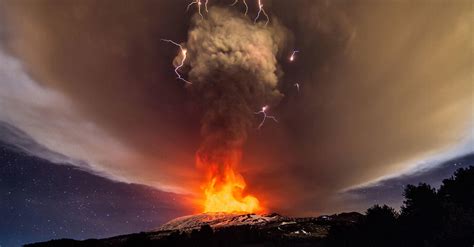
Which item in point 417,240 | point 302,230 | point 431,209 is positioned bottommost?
point 417,240

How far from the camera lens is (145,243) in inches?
3937

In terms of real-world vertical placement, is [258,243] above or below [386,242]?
above

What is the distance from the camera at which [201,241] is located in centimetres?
11612

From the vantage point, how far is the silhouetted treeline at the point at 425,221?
71.8m

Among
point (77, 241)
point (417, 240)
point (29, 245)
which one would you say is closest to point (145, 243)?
point (417, 240)

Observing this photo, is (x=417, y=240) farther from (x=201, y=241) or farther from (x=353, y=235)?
(x=201, y=241)

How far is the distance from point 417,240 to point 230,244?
7004cm

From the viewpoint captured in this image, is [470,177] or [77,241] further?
[77,241]

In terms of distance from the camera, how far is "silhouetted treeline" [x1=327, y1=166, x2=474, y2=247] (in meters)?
71.8

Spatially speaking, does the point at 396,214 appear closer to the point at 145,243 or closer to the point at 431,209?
the point at 431,209

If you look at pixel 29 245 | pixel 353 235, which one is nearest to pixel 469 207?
pixel 353 235

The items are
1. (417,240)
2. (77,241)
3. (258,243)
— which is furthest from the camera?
(77,241)

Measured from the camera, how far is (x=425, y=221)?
259 feet

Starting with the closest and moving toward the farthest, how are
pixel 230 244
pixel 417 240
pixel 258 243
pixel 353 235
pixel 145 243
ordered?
pixel 417 240
pixel 353 235
pixel 145 243
pixel 230 244
pixel 258 243
